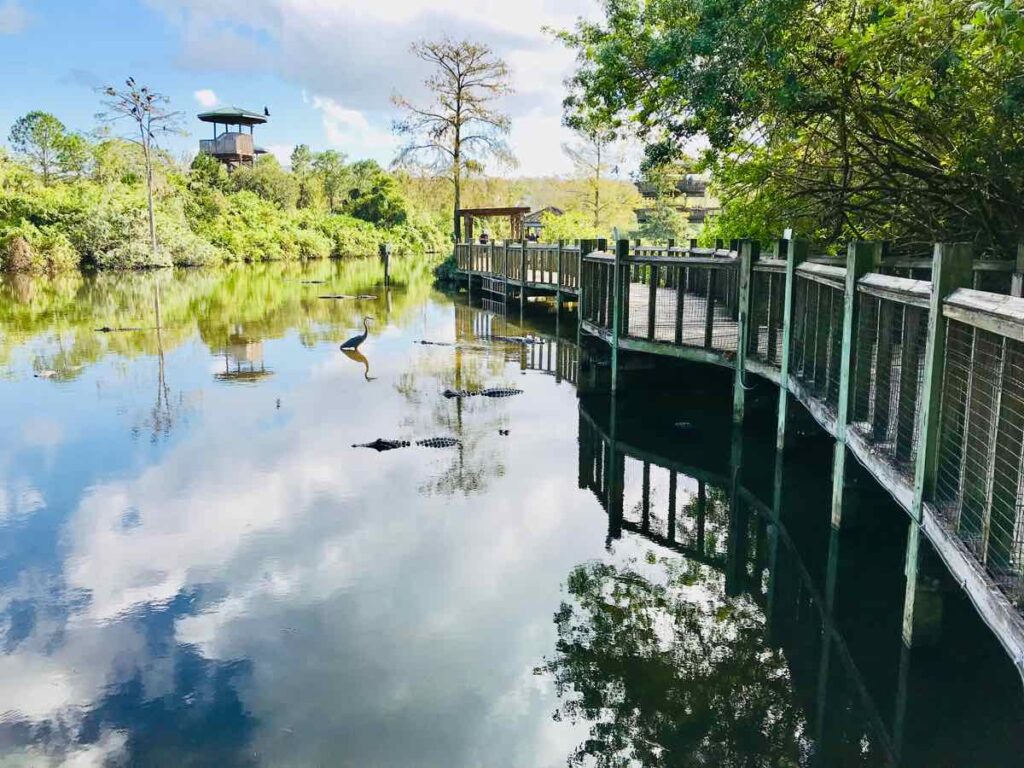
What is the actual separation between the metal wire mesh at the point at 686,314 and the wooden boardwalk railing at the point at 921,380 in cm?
32

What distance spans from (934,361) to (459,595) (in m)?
3.49

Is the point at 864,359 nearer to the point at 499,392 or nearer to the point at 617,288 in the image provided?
the point at 617,288

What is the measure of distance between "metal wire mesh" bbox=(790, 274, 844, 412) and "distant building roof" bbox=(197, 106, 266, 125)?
5788cm

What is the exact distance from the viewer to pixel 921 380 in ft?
15.5

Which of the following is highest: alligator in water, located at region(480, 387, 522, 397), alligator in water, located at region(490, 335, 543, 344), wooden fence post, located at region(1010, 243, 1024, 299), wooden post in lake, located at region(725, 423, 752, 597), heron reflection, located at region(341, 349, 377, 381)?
wooden fence post, located at region(1010, 243, 1024, 299)

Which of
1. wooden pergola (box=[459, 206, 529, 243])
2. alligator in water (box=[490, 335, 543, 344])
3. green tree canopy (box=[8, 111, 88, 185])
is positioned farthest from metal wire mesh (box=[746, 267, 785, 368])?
green tree canopy (box=[8, 111, 88, 185])

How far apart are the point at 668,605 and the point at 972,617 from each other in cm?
187

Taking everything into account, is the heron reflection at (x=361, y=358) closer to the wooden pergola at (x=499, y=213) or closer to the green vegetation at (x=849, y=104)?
the green vegetation at (x=849, y=104)

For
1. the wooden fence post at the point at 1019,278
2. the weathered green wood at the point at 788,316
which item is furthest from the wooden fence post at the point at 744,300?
the wooden fence post at the point at 1019,278

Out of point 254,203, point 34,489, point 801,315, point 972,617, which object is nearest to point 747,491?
point 801,315

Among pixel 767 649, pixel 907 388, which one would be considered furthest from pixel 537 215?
pixel 767 649

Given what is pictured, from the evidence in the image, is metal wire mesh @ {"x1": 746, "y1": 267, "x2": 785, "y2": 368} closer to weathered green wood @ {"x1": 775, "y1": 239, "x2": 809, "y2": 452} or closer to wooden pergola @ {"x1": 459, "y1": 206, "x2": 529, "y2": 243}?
weathered green wood @ {"x1": 775, "y1": 239, "x2": 809, "y2": 452}

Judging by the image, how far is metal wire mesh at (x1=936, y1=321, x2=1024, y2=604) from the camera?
3561 mm

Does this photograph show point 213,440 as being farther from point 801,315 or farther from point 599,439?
point 801,315
